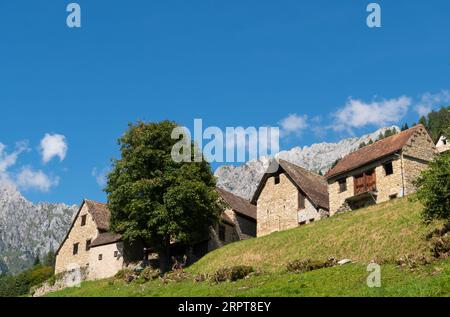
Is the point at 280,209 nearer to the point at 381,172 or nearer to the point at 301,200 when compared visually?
the point at 301,200

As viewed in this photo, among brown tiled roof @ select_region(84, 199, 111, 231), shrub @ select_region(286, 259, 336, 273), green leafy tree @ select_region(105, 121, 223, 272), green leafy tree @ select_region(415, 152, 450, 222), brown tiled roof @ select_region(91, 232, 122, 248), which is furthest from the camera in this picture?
brown tiled roof @ select_region(84, 199, 111, 231)

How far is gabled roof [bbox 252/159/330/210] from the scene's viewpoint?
187 feet

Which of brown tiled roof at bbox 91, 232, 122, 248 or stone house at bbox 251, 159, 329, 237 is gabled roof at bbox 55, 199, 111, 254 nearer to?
brown tiled roof at bbox 91, 232, 122, 248

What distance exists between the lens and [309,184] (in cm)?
5997

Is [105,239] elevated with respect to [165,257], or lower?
elevated

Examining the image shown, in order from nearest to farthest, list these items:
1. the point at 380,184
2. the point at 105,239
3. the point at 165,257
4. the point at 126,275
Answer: the point at 126,275, the point at 165,257, the point at 380,184, the point at 105,239

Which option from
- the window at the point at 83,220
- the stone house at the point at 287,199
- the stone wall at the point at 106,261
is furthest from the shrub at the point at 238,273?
the window at the point at 83,220

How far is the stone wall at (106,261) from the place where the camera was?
5925cm

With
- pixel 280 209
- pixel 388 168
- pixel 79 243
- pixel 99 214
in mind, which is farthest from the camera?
pixel 99 214

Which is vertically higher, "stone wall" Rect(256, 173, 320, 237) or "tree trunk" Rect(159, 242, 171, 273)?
"stone wall" Rect(256, 173, 320, 237)

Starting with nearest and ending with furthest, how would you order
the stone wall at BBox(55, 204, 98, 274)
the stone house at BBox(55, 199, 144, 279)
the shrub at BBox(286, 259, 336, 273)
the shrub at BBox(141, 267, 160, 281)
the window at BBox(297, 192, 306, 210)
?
1. the shrub at BBox(286, 259, 336, 273)
2. the shrub at BBox(141, 267, 160, 281)
3. the window at BBox(297, 192, 306, 210)
4. the stone house at BBox(55, 199, 144, 279)
5. the stone wall at BBox(55, 204, 98, 274)

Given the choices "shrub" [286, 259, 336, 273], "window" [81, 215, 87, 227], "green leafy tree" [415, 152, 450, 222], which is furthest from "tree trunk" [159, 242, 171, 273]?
"green leafy tree" [415, 152, 450, 222]

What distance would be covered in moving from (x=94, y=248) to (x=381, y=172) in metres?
30.6

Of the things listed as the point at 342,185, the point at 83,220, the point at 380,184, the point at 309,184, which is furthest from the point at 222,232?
the point at 83,220
